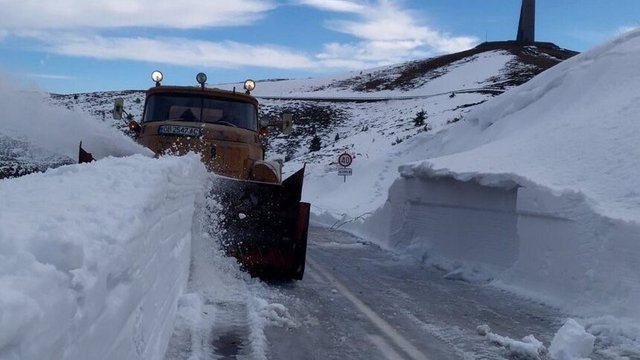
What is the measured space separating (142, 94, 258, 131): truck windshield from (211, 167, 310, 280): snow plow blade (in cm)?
177

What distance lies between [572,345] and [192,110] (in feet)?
21.7

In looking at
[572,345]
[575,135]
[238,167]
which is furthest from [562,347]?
[575,135]

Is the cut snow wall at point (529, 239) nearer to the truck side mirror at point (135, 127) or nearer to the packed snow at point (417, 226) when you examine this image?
the packed snow at point (417, 226)

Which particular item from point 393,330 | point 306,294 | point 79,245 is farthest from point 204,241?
point 79,245

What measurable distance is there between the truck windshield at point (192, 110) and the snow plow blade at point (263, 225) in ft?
5.81

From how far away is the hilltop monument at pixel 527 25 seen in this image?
255 ft

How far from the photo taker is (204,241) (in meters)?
8.66

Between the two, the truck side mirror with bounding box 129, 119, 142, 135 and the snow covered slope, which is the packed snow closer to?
the snow covered slope

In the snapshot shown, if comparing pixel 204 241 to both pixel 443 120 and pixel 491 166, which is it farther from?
pixel 443 120

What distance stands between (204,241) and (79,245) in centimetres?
655

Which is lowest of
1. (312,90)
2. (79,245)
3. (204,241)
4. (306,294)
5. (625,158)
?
(306,294)

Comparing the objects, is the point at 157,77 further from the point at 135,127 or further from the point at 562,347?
the point at 562,347

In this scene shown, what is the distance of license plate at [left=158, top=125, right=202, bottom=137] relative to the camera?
396 inches

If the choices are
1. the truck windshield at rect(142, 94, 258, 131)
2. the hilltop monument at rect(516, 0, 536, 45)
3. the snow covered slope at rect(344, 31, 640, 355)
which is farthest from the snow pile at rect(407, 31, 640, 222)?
the hilltop monument at rect(516, 0, 536, 45)
